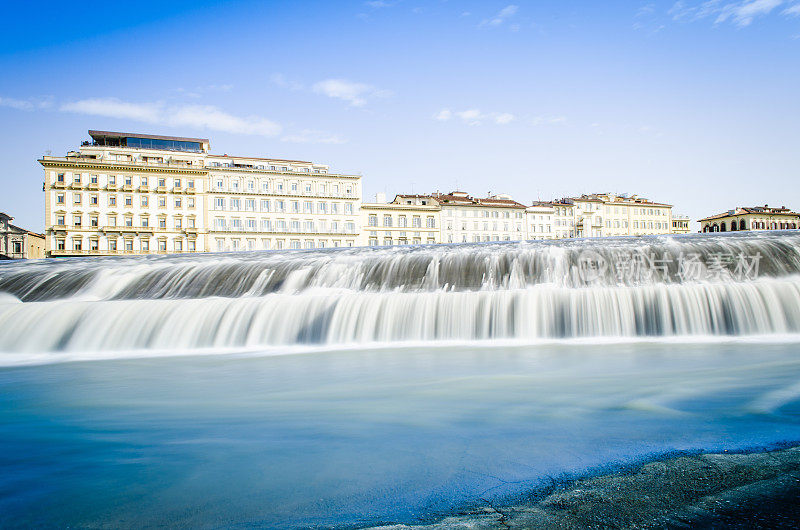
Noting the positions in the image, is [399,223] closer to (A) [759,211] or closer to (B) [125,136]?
(B) [125,136]

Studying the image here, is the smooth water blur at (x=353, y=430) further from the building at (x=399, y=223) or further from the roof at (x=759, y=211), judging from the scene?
the roof at (x=759, y=211)

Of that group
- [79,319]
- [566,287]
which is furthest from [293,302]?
[566,287]

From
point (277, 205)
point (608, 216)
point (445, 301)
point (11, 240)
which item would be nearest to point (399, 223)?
point (277, 205)

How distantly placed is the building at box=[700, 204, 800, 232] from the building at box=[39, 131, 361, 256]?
76402 mm

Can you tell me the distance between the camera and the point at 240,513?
332 centimetres

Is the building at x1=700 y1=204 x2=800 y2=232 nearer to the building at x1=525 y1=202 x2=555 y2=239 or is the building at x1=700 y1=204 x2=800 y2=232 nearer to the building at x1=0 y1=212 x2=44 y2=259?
the building at x1=525 y1=202 x2=555 y2=239

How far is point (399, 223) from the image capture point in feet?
250

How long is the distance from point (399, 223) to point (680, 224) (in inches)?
2709

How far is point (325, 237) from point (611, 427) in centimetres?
6975

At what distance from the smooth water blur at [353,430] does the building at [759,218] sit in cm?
10648

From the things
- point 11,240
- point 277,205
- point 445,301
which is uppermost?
point 277,205

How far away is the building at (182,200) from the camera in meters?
63.6

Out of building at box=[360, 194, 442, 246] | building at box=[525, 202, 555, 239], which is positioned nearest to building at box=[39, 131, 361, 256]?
building at box=[360, 194, 442, 246]

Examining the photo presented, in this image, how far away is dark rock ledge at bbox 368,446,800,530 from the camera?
104 inches
